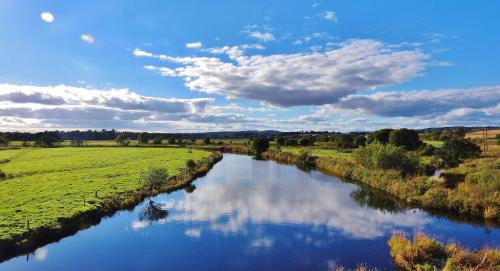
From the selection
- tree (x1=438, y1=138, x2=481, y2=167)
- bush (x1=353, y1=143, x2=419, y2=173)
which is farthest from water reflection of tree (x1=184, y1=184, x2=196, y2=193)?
tree (x1=438, y1=138, x2=481, y2=167)

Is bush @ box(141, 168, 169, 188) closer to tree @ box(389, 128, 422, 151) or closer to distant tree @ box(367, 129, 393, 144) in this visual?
tree @ box(389, 128, 422, 151)

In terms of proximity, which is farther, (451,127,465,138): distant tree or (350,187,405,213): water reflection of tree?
(451,127,465,138): distant tree

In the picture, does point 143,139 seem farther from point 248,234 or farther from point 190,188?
point 248,234

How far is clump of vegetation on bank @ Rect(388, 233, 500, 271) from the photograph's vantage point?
68.3ft

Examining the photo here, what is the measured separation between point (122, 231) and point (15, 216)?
8114 mm

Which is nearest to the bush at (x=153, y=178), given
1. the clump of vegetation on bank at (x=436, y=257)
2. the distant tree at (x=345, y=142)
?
the clump of vegetation on bank at (x=436, y=257)

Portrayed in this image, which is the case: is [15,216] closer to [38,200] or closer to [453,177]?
[38,200]

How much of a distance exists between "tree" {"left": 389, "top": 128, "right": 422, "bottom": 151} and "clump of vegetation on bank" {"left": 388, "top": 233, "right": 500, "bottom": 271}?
2663 inches

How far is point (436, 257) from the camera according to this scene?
22656 millimetres

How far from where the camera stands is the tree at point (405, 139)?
88.4 metres

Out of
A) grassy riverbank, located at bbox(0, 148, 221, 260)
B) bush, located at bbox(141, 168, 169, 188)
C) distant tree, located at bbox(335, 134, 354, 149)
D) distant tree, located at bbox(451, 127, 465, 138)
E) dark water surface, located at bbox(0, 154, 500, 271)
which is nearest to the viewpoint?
dark water surface, located at bbox(0, 154, 500, 271)

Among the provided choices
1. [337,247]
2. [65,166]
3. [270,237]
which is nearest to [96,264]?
[270,237]

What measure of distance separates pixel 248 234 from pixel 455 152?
4625cm

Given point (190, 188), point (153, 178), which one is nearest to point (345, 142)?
point (190, 188)
